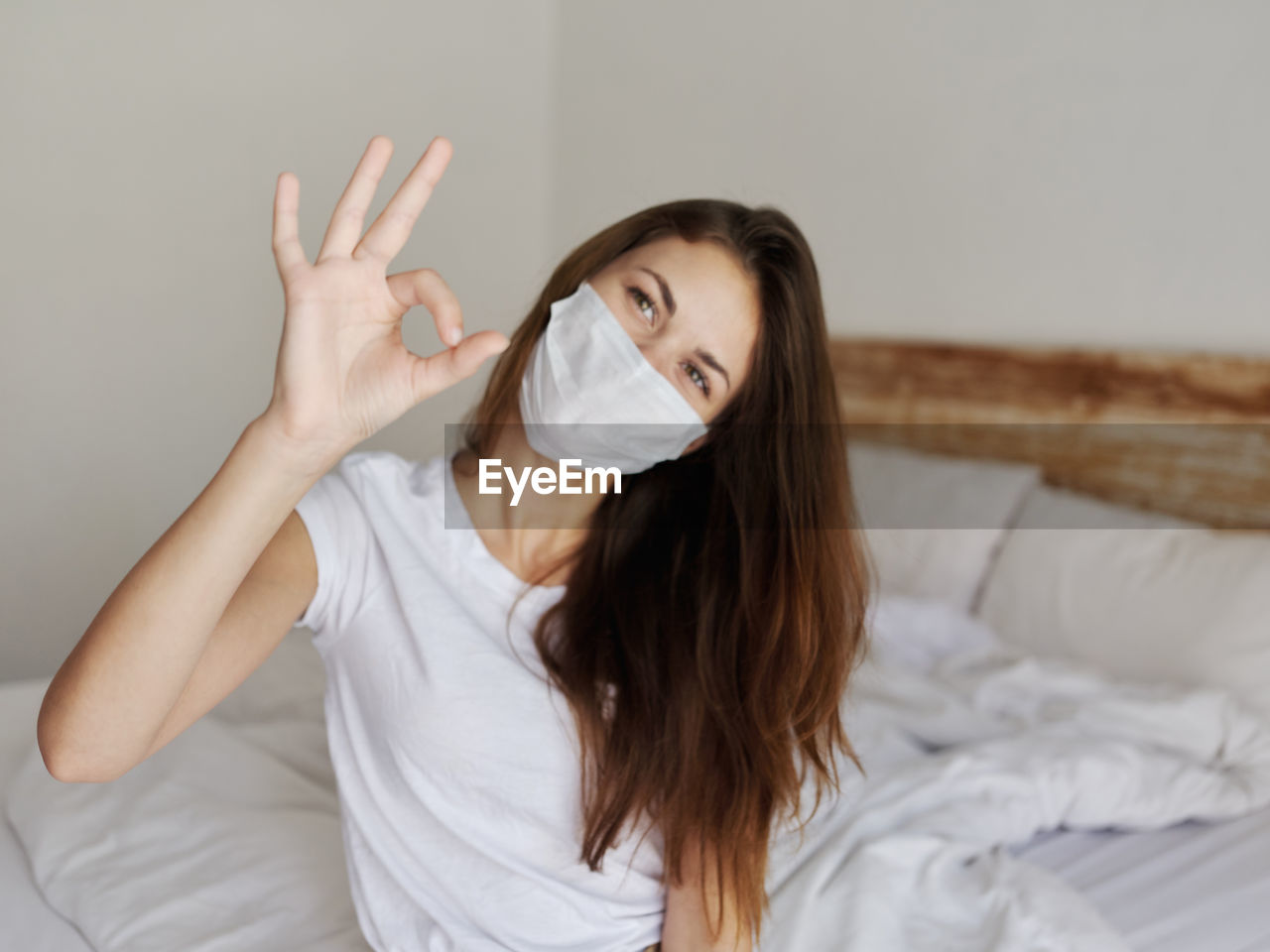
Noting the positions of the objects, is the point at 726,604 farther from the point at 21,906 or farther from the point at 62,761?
the point at 21,906

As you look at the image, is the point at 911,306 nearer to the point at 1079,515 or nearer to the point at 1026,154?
the point at 1026,154

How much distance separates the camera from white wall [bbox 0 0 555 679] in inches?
81.0

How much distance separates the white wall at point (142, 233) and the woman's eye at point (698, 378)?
163 cm

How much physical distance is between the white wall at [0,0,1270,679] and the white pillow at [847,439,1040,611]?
12.9 inches

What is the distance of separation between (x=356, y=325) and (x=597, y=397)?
33 centimetres

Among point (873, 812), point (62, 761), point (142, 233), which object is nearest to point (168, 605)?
point (62, 761)

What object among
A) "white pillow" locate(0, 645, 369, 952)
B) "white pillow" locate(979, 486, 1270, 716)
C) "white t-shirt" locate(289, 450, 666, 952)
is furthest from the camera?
"white pillow" locate(979, 486, 1270, 716)

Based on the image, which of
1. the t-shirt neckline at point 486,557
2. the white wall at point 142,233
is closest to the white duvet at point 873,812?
the t-shirt neckline at point 486,557

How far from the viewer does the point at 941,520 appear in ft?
6.68

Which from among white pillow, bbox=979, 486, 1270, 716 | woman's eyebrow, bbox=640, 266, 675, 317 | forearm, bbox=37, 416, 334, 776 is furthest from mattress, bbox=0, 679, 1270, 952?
woman's eyebrow, bbox=640, 266, 675, 317

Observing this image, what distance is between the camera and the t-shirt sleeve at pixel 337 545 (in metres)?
0.99

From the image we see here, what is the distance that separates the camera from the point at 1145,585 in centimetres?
173

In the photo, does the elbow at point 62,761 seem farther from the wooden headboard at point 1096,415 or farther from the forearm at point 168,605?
the wooden headboard at point 1096,415

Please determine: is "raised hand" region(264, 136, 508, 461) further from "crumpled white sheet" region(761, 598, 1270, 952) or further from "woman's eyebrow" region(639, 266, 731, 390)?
"crumpled white sheet" region(761, 598, 1270, 952)
